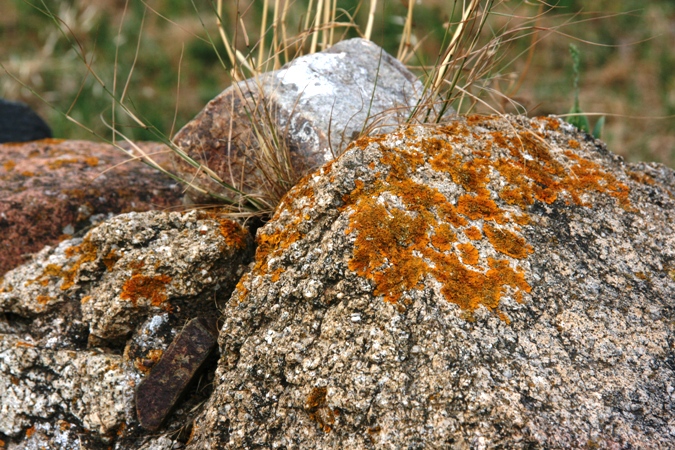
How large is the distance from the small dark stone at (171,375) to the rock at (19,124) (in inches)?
96.1


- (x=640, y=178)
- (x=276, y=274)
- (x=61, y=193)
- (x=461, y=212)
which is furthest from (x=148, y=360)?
(x=640, y=178)

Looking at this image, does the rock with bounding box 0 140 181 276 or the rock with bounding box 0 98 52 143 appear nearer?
the rock with bounding box 0 140 181 276

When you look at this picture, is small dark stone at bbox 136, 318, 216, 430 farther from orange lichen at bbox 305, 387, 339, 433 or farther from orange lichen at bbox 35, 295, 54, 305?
orange lichen at bbox 35, 295, 54, 305

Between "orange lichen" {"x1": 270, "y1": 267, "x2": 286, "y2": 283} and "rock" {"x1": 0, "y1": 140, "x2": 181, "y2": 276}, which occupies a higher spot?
"orange lichen" {"x1": 270, "y1": 267, "x2": 286, "y2": 283}

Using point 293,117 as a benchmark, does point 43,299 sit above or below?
below

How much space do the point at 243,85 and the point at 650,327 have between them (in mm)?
1922

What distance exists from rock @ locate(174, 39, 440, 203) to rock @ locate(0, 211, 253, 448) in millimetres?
357

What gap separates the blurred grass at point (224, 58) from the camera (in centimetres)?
587

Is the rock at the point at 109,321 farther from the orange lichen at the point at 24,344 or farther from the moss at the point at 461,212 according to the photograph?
the moss at the point at 461,212

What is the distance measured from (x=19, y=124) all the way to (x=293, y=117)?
7.10ft

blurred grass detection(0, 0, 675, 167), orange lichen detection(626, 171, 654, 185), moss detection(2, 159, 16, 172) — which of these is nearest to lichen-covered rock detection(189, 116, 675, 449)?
orange lichen detection(626, 171, 654, 185)

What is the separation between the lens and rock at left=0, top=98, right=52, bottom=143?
3.73 metres

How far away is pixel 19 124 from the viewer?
12.3 feet

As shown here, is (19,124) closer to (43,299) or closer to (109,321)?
(43,299)
